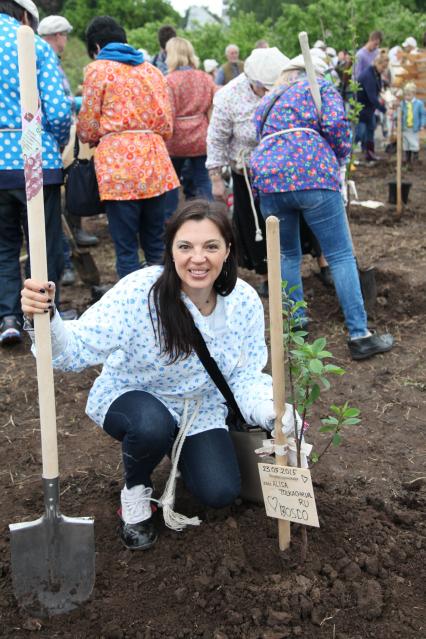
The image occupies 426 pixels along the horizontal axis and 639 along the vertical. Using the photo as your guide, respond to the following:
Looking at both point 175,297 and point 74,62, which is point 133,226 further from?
point 74,62

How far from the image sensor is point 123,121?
3.95 metres

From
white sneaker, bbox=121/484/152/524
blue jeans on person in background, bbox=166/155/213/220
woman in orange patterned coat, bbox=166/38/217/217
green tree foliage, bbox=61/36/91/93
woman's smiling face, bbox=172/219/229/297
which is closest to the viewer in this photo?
woman's smiling face, bbox=172/219/229/297

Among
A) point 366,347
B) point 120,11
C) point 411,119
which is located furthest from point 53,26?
point 120,11

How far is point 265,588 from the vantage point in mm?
2025

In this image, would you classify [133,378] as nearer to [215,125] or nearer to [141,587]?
[141,587]

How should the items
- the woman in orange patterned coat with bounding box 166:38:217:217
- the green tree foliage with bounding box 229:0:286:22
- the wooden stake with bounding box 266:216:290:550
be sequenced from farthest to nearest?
the green tree foliage with bounding box 229:0:286:22, the woman in orange patterned coat with bounding box 166:38:217:217, the wooden stake with bounding box 266:216:290:550

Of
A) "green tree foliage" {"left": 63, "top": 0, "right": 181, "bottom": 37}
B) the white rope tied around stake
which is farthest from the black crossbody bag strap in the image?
"green tree foliage" {"left": 63, "top": 0, "right": 181, "bottom": 37}

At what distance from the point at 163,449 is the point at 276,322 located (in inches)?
27.9

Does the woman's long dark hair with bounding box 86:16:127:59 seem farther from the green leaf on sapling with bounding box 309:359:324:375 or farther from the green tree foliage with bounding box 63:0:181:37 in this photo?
the green tree foliage with bounding box 63:0:181:37

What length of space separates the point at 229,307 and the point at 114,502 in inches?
34.7

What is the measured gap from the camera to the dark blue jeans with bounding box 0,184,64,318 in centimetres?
381

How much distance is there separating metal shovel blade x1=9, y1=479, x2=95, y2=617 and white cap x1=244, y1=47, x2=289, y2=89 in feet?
9.68

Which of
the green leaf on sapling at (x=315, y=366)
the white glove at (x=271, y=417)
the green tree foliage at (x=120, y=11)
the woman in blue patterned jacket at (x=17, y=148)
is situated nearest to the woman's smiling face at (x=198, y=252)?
the white glove at (x=271, y=417)

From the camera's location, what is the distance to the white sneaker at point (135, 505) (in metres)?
2.32
